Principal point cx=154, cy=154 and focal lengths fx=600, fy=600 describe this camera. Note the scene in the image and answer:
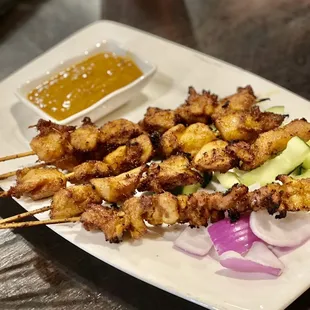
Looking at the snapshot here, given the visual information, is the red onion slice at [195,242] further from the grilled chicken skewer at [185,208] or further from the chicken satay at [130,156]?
the chicken satay at [130,156]

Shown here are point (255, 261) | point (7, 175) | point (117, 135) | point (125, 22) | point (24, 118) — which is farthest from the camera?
point (125, 22)

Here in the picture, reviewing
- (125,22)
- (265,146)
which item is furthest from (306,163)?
(125,22)

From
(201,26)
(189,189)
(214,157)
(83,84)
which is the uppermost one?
(83,84)

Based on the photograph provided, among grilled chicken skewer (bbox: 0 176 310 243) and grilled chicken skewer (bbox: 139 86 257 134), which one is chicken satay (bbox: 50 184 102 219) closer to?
grilled chicken skewer (bbox: 0 176 310 243)

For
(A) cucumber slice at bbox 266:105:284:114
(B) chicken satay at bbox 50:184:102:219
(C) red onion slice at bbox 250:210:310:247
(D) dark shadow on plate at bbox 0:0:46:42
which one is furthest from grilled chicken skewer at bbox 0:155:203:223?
(D) dark shadow on plate at bbox 0:0:46:42

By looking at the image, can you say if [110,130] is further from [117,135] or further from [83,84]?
[83,84]

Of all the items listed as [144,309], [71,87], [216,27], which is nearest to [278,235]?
[144,309]
